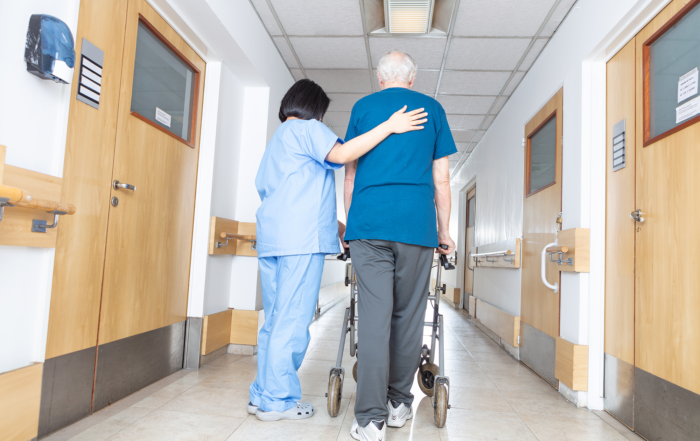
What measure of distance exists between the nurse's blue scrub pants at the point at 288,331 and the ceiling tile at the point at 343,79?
2.76 meters

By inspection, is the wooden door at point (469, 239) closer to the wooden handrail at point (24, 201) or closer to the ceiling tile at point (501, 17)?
the ceiling tile at point (501, 17)

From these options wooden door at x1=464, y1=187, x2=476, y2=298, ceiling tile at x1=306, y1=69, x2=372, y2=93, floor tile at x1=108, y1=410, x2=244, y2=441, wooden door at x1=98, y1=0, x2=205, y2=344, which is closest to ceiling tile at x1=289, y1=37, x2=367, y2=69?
ceiling tile at x1=306, y1=69, x2=372, y2=93

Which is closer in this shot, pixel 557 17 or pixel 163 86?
pixel 163 86

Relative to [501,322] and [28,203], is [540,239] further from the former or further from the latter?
[28,203]

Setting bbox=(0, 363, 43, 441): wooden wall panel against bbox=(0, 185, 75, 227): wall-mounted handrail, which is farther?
bbox=(0, 363, 43, 441): wooden wall panel

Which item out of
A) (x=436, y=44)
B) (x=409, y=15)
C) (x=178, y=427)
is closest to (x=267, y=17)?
(x=409, y=15)

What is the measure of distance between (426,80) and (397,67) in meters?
2.56

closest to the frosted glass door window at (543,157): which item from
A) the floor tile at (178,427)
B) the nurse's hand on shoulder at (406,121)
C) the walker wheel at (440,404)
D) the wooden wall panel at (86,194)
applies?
the nurse's hand on shoulder at (406,121)

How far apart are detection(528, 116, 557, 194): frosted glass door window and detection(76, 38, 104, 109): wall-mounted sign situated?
287cm

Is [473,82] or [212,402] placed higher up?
[473,82]

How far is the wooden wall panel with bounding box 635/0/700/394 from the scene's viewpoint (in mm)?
1696

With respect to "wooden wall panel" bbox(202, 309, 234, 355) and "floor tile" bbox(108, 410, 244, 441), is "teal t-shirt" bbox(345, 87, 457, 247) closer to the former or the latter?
"floor tile" bbox(108, 410, 244, 441)

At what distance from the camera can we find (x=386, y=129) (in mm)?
1721

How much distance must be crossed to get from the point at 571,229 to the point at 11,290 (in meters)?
2.69
